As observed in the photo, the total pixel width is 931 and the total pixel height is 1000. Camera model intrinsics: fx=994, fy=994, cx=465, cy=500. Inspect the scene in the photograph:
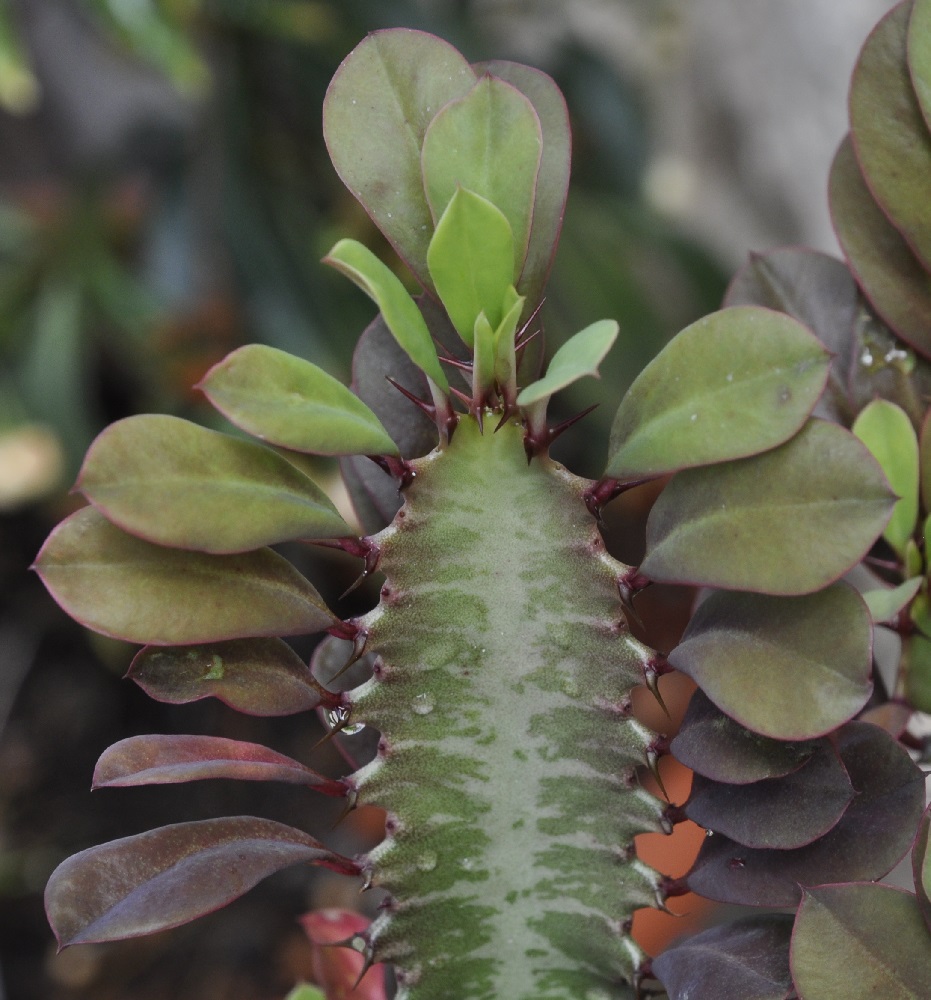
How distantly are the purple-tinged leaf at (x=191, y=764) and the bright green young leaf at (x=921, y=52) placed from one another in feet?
1.31

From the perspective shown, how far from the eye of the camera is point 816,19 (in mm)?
1644

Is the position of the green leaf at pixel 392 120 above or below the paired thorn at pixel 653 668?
above

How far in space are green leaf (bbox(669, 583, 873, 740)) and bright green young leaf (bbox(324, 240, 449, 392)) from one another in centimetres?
15

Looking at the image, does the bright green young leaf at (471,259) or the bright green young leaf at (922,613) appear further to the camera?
the bright green young leaf at (922,613)

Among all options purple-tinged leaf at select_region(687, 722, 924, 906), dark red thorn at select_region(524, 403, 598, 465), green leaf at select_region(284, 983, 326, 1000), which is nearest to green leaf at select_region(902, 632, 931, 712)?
purple-tinged leaf at select_region(687, 722, 924, 906)

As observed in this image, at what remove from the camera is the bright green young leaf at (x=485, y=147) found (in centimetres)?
40

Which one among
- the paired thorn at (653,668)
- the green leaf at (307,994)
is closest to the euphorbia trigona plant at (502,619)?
the paired thorn at (653,668)

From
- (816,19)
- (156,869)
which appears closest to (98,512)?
(156,869)

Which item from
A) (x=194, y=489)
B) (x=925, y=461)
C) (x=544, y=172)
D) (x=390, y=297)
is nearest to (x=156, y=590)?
(x=194, y=489)

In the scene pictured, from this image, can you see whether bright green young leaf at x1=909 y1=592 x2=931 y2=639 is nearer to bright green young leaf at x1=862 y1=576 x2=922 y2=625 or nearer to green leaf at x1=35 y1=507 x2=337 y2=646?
bright green young leaf at x1=862 y1=576 x2=922 y2=625

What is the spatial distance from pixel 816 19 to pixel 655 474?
5.12 ft

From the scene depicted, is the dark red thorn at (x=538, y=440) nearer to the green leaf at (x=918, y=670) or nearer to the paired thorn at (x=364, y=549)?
the paired thorn at (x=364, y=549)

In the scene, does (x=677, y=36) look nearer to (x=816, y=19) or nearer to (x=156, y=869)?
(x=816, y=19)

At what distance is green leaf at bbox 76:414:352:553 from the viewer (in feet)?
1.16
